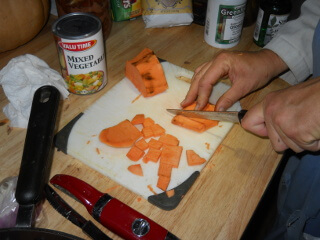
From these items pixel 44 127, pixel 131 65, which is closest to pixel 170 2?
pixel 131 65

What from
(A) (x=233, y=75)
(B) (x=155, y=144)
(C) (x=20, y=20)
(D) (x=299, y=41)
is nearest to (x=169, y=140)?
(B) (x=155, y=144)

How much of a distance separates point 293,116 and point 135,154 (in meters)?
0.39

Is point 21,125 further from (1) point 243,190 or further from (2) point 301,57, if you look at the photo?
(2) point 301,57

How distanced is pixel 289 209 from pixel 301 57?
0.48 metres

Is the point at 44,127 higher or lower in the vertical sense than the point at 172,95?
higher

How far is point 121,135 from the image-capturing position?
0.89 meters

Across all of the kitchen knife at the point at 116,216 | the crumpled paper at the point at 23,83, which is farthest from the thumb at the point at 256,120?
the crumpled paper at the point at 23,83

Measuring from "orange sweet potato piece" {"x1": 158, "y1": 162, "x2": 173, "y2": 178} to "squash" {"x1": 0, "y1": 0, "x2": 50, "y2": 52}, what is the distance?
0.69m

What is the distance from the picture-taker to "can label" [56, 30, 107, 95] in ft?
2.87

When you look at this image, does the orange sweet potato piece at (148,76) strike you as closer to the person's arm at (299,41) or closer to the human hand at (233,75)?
the human hand at (233,75)

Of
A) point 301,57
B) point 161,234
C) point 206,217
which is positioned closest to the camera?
point 161,234

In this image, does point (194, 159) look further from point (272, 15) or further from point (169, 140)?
point (272, 15)

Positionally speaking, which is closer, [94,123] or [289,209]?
[94,123]

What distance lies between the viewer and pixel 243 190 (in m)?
0.79
